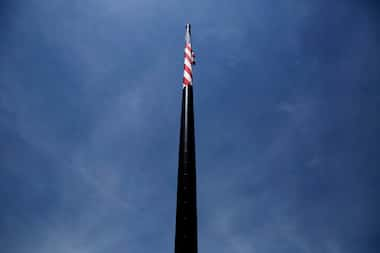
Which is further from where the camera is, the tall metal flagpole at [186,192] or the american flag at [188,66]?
the american flag at [188,66]

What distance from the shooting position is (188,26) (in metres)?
9.84

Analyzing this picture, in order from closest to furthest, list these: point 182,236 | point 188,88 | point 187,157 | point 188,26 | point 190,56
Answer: point 182,236, point 187,157, point 188,88, point 190,56, point 188,26

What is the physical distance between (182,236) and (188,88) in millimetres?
4377

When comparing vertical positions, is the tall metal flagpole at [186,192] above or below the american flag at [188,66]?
below

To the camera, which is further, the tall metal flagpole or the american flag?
the american flag

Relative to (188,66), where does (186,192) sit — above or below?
below

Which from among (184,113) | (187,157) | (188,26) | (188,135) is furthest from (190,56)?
(187,157)

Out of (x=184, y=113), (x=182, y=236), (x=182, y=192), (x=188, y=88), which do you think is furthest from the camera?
(x=188, y=88)

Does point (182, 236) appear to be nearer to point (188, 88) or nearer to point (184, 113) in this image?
point (184, 113)

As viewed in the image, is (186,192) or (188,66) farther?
(188,66)

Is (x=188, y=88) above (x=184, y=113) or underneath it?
above

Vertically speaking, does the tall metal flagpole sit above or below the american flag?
below

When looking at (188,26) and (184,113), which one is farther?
(188,26)

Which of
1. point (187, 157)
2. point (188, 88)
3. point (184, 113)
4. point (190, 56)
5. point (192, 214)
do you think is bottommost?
point (192, 214)
